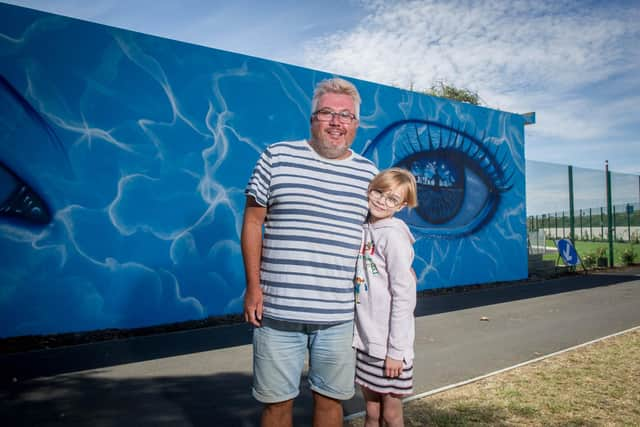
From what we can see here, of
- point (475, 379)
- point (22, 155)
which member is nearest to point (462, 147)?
point (475, 379)

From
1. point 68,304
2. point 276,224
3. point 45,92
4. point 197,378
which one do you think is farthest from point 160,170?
point 276,224

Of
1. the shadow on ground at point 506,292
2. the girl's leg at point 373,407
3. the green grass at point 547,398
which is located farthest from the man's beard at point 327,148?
the shadow on ground at point 506,292

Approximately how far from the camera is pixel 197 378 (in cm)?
414

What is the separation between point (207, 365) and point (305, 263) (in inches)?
118

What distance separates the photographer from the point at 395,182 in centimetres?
230

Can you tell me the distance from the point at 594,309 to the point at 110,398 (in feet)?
22.7

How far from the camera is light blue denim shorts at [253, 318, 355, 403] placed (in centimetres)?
202

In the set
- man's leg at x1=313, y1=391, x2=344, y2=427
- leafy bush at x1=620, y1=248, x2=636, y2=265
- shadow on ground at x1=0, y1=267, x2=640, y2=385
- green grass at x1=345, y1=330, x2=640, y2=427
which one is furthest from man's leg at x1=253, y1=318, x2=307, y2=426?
leafy bush at x1=620, y1=248, x2=636, y2=265

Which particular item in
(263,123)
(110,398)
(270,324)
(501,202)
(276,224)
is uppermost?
(263,123)

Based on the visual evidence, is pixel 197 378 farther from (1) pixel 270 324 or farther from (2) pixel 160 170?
(2) pixel 160 170

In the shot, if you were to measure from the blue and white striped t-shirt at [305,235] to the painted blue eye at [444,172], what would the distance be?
659 centimetres

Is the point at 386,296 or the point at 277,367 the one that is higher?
the point at 386,296

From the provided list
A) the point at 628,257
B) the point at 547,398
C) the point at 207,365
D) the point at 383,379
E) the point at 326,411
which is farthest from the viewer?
the point at 628,257

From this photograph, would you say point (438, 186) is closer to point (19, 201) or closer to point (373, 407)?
point (19, 201)
